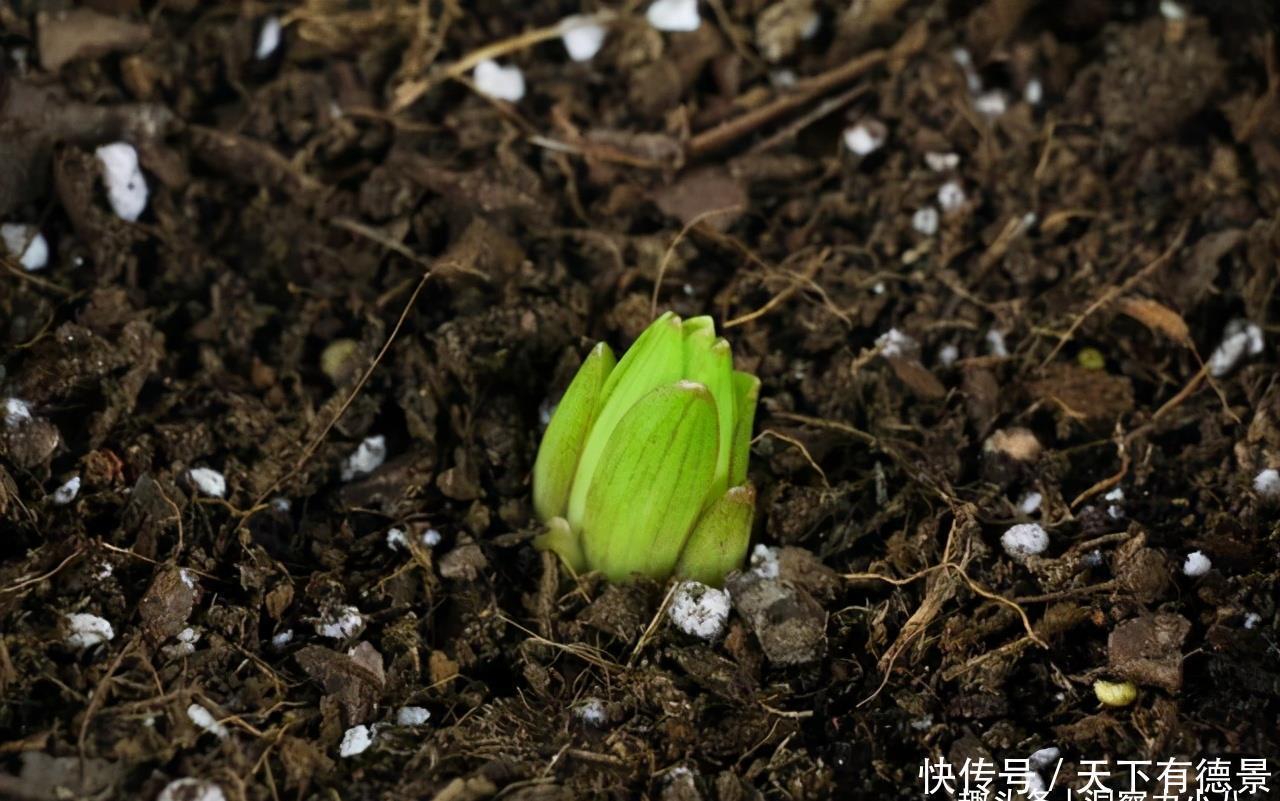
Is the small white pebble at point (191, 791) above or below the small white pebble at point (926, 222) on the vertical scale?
below

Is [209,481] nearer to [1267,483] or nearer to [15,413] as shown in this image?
[15,413]

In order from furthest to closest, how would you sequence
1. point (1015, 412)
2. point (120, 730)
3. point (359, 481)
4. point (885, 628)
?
point (1015, 412) < point (359, 481) < point (885, 628) < point (120, 730)

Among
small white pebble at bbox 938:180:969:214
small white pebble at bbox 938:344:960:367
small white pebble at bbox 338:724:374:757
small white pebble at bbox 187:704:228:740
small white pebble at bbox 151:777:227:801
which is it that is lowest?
small white pebble at bbox 338:724:374:757

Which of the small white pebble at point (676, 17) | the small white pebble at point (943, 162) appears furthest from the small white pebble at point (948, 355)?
the small white pebble at point (676, 17)

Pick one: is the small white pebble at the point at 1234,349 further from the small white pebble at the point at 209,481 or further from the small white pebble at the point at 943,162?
the small white pebble at the point at 209,481

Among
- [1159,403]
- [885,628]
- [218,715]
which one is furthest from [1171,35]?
[218,715]

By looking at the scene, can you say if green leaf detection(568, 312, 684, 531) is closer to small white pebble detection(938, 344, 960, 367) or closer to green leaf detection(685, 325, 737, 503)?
green leaf detection(685, 325, 737, 503)

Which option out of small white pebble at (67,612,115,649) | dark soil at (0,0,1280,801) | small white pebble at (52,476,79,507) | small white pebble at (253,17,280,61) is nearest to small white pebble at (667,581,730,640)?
dark soil at (0,0,1280,801)

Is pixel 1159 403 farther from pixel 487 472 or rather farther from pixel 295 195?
pixel 295 195
